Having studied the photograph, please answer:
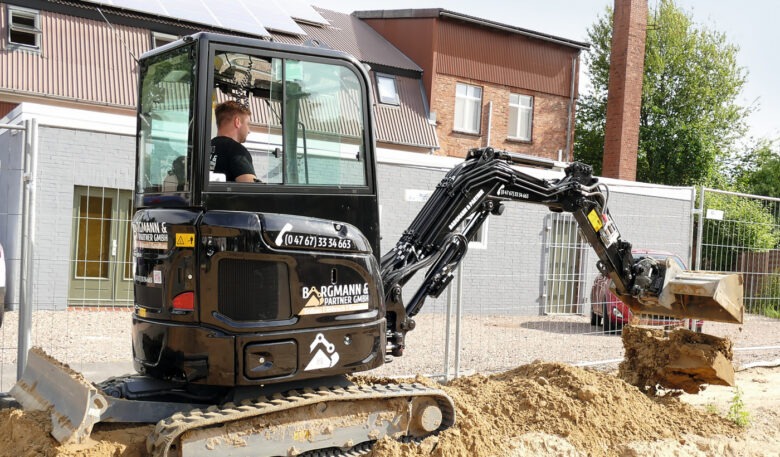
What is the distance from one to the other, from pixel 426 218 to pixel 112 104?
48.3 ft

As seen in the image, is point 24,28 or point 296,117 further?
point 24,28

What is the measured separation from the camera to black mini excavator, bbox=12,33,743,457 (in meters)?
4.24

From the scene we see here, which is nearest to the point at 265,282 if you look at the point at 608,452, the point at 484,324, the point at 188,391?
the point at 188,391

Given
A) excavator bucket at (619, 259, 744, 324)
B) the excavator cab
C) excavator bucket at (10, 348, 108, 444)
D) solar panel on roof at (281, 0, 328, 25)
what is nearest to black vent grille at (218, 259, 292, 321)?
the excavator cab

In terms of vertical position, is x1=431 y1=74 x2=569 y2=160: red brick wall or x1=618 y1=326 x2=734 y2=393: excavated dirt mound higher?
x1=431 y1=74 x2=569 y2=160: red brick wall

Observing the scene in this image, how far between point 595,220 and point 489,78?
19.5 metres

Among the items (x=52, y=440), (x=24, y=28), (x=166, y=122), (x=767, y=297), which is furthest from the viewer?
(x=24, y=28)

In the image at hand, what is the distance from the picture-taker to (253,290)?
429 cm

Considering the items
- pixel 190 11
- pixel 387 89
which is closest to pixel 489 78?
pixel 387 89

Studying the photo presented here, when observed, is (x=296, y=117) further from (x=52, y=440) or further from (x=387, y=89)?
(x=387, y=89)

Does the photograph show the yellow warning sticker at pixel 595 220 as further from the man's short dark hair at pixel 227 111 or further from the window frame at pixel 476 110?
the window frame at pixel 476 110

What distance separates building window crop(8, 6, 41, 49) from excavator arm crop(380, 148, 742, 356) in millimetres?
15266

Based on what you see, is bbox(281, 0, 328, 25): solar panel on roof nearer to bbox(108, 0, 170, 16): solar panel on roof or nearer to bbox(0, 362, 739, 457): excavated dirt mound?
bbox(108, 0, 170, 16): solar panel on roof

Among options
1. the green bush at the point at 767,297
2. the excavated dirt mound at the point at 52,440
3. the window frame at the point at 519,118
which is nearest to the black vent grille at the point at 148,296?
the excavated dirt mound at the point at 52,440
